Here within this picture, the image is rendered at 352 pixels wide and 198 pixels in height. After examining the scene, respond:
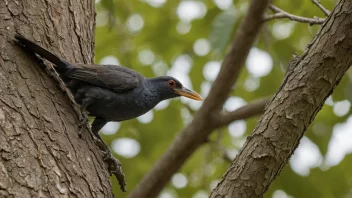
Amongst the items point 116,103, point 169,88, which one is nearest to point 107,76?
point 116,103

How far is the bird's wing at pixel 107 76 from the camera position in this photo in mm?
4473

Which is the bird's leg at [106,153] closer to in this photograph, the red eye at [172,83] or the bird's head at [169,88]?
the bird's head at [169,88]

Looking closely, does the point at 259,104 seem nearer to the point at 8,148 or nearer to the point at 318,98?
the point at 318,98

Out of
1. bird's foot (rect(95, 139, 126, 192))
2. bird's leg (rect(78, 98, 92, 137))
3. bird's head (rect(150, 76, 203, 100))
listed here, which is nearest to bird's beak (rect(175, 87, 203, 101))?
bird's head (rect(150, 76, 203, 100))

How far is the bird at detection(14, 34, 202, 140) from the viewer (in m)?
4.50

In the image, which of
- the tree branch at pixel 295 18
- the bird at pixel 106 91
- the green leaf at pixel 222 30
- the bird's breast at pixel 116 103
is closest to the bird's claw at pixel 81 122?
the bird at pixel 106 91

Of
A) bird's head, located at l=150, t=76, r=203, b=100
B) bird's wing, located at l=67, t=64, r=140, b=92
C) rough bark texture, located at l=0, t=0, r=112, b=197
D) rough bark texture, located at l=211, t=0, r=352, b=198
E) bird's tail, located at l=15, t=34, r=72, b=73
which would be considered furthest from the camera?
bird's head, located at l=150, t=76, r=203, b=100

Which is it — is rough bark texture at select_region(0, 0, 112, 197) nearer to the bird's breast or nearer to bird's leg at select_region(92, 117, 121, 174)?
bird's leg at select_region(92, 117, 121, 174)

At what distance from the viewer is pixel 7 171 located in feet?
10.9

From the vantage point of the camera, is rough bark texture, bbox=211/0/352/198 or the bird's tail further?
the bird's tail

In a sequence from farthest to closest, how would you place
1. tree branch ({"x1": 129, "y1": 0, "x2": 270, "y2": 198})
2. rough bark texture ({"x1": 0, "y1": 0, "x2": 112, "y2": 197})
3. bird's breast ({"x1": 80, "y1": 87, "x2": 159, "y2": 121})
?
1. tree branch ({"x1": 129, "y1": 0, "x2": 270, "y2": 198})
2. bird's breast ({"x1": 80, "y1": 87, "x2": 159, "y2": 121})
3. rough bark texture ({"x1": 0, "y1": 0, "x2": 112, "y2": 197})

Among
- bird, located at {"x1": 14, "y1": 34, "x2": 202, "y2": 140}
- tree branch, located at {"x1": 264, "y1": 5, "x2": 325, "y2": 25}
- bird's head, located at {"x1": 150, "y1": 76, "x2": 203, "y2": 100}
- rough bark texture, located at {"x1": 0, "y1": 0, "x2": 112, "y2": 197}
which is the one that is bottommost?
rough bark texture, located at {"x1": 0, "y1": 0, "x2": 112, "y2": 197}

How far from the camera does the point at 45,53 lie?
4.03 metres

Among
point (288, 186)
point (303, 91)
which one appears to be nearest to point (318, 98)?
point (303, 91)
